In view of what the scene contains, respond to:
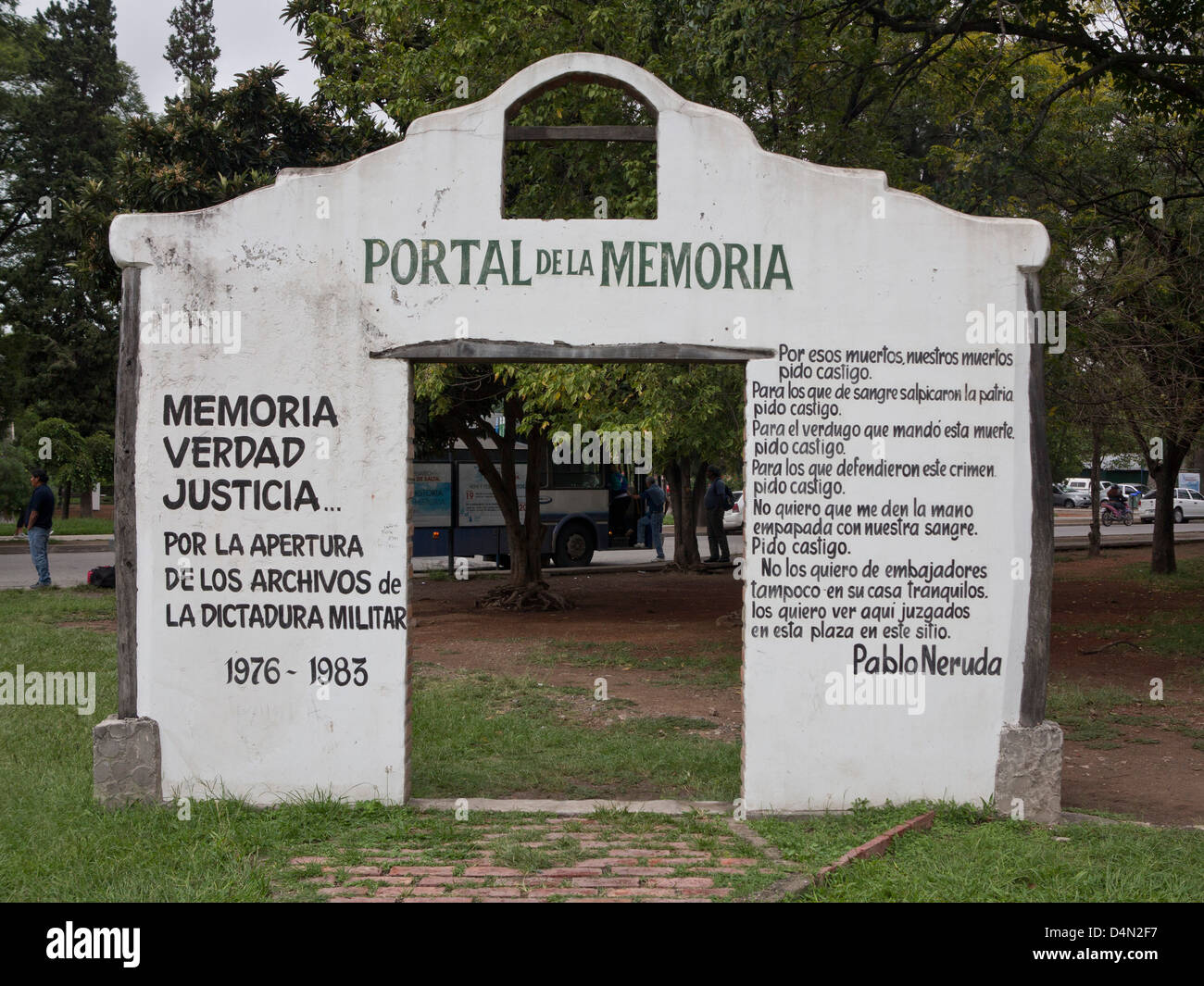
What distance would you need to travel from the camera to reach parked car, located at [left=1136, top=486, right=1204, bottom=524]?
1864 inches

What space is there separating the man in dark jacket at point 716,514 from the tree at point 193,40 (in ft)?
108

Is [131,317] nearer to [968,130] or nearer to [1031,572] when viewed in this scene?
[1031,572]

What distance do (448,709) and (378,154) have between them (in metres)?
4.80

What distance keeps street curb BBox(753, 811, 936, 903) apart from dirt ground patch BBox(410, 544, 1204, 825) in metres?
1.44

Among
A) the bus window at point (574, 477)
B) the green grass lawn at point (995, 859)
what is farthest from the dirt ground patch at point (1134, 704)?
the bus window at point (574, 477)

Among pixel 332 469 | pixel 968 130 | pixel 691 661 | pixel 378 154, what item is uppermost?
pixel 968 130

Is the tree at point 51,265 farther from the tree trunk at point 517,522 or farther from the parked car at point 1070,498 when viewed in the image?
the parked car at point 1070,498

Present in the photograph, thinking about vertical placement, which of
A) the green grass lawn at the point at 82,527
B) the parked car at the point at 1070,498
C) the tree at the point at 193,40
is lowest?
the green grass lawn at the point at 82,527

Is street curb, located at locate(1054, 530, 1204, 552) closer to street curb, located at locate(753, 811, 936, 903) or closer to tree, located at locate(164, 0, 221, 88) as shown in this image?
street curb, located at locate(753, 811, 936, 903)

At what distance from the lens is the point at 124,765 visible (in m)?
6.16

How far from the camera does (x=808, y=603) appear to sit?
20.7 ft

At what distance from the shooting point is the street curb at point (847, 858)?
4930mm

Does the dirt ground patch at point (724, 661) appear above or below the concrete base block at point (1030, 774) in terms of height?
below

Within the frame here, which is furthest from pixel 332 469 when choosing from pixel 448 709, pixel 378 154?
pixel 448 709
